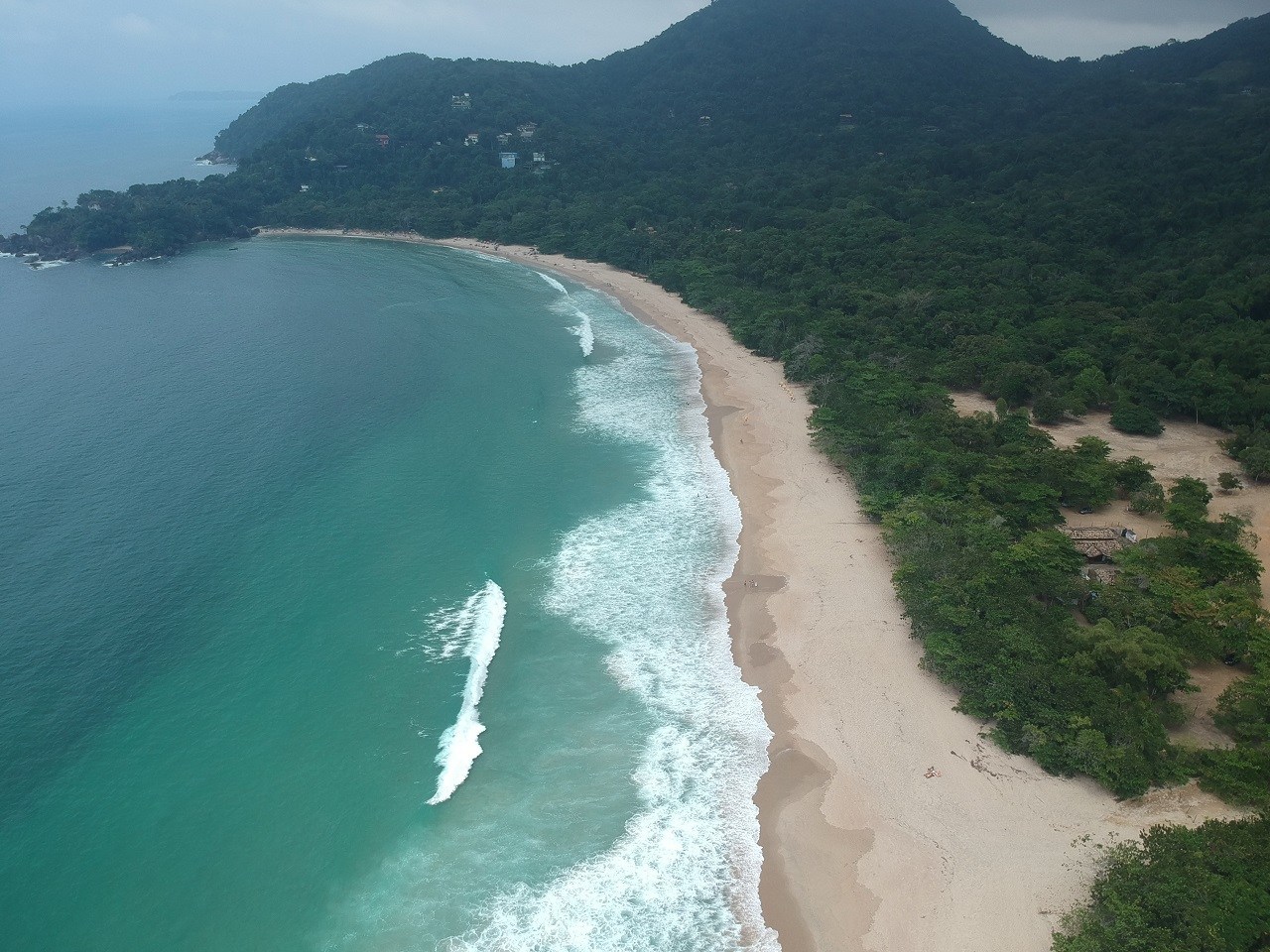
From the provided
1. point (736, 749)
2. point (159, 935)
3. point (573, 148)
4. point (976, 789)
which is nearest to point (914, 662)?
point (976, 789)

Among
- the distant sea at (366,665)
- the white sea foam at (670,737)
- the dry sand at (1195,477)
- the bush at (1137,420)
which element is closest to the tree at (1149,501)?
the dry sand at (1195,477)

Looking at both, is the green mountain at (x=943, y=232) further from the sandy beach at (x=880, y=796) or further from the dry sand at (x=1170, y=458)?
the sandy beach at (x=880, y=796)

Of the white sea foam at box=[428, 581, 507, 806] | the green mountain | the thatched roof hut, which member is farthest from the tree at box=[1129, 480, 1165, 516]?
the white sea foam at box=[428, 581, 507, 806]

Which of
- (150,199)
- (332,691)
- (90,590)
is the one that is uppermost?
(150,199)

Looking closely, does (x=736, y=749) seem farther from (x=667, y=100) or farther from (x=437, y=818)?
(x=667, y=100)

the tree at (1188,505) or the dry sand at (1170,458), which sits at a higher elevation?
the tree at (1188,505)
